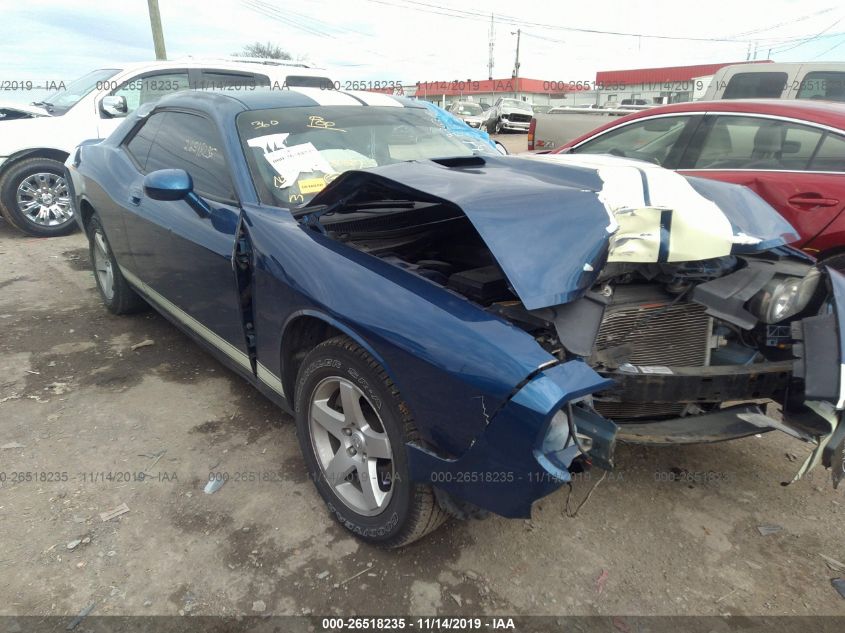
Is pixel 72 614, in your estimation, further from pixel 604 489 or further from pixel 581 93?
pixel 581 93

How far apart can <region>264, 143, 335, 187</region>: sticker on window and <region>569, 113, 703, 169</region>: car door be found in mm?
2831

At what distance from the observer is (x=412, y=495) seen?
6.24 ft

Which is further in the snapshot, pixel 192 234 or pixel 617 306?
pixel 192 234

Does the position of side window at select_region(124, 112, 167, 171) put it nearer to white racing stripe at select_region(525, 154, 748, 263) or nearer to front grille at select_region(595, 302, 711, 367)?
white racing stripe at select_region(525, 154, 748, 263)

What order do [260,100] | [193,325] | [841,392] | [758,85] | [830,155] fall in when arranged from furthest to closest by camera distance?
[758,85] → [830,155] → [193,325] → [260,100] → [841,392]

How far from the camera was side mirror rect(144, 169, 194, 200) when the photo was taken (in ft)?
8.59

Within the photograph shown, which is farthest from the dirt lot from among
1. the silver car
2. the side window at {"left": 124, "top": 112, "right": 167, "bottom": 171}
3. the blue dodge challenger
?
the silver car

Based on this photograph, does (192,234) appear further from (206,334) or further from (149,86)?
(149,86)

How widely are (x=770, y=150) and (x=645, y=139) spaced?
1008mm

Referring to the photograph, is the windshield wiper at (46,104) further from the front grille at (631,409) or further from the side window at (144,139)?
the front grille at (631,409)

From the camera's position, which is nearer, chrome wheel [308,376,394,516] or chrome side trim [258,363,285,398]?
chrome wheel [308,376,394,516]

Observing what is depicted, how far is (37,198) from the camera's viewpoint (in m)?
6.84

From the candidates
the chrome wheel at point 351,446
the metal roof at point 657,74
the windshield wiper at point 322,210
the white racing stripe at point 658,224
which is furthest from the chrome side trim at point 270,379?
the metal roof at point 657,74

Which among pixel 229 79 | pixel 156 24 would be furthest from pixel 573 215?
pixel 156 24
